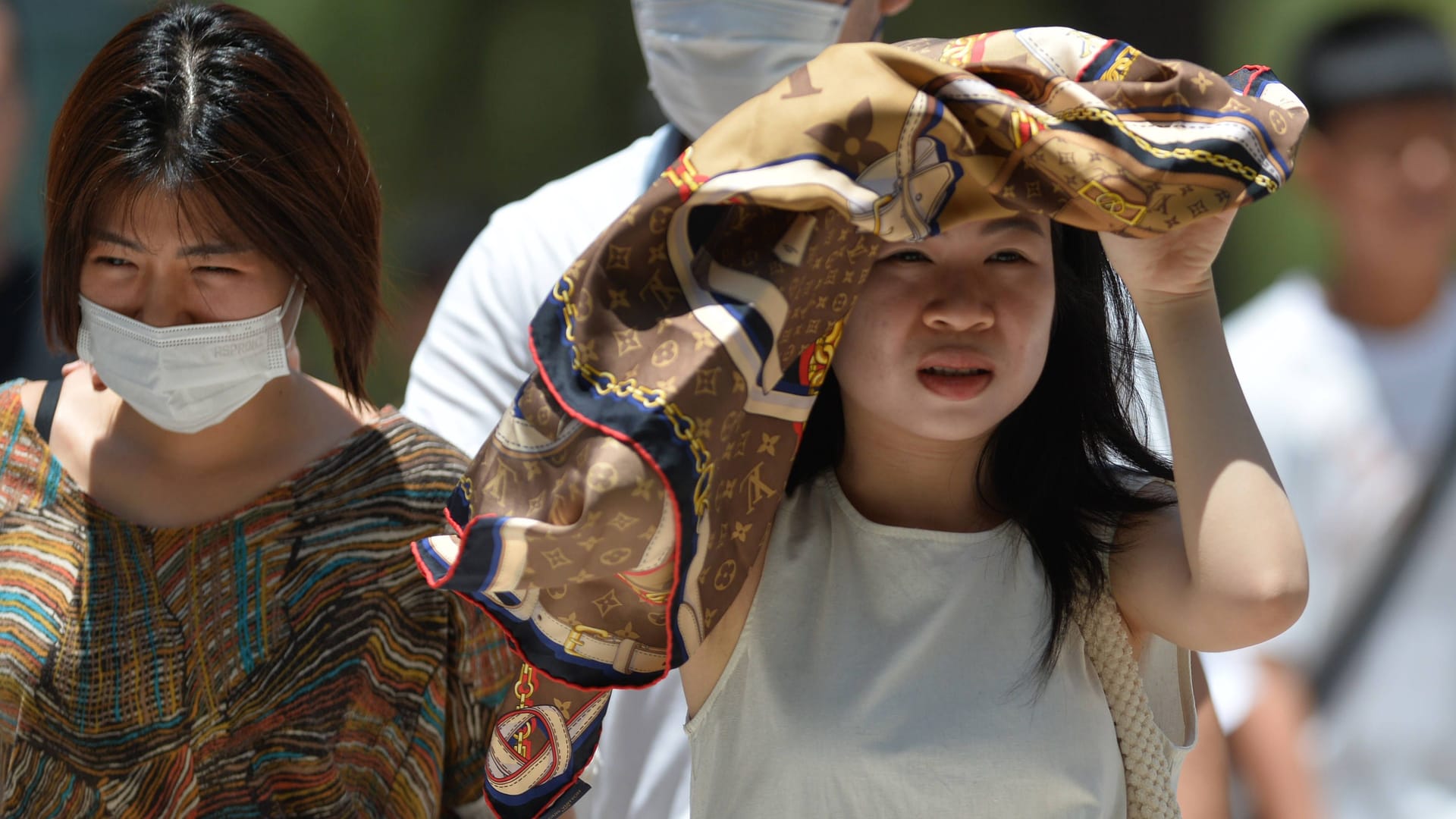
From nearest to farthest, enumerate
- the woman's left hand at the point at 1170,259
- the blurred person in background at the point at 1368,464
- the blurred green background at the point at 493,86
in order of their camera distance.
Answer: the woman's left hand at the point at 1170,259 → the blurred person in background at the point at 1368,464 → the blurred green background at the point at 493,86

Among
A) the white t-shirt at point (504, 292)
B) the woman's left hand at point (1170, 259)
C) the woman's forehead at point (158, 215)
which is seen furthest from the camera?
the white t-shirt at point (504, 292)

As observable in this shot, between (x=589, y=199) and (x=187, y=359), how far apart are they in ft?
2.84

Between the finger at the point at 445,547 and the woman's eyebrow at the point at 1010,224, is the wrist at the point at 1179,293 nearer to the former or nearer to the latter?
the woman's eyebrow at the point at 1010,224

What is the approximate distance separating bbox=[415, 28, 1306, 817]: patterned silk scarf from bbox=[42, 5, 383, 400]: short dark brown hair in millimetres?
717

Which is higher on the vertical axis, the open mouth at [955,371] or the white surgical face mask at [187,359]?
the open mouth at [955,371]

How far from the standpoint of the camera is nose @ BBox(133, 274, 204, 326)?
7.65ft

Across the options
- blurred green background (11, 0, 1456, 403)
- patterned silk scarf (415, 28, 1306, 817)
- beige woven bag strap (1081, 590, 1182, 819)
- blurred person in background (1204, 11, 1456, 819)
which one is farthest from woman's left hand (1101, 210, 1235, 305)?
blurred green background (11, 0, 1456, 403)

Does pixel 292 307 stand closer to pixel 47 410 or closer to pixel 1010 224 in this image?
A: pixel 47 410

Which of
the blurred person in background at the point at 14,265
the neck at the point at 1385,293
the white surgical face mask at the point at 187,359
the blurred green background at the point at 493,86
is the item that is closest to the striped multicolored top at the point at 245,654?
the white surgical face mask at the point at 187,359

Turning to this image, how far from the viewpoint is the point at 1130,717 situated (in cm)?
200

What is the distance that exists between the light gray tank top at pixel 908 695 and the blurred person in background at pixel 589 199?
91 cm

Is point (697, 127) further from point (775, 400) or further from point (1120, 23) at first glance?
point (1120, 23)

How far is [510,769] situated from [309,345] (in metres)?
3.53

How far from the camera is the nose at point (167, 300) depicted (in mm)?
2331
